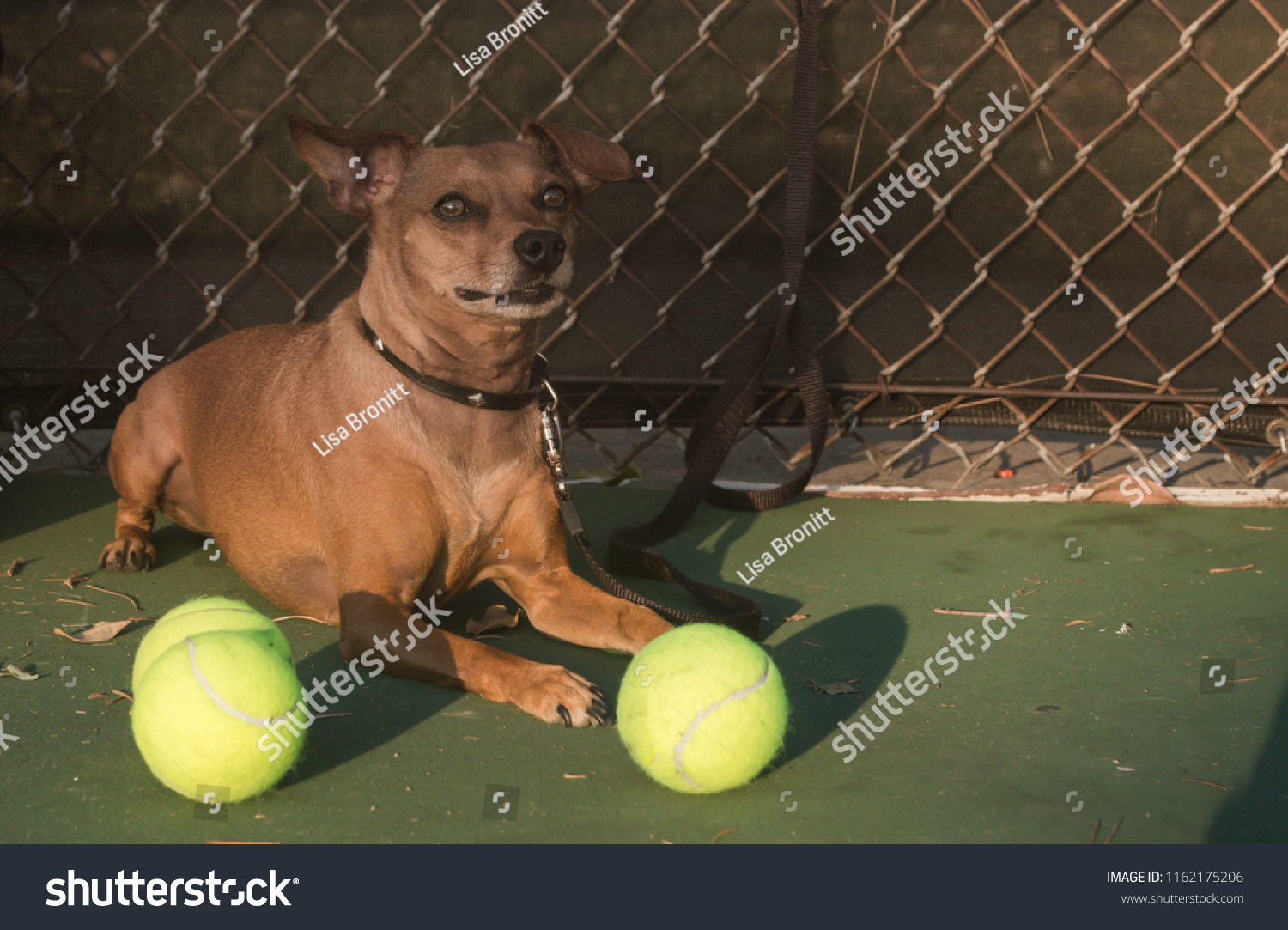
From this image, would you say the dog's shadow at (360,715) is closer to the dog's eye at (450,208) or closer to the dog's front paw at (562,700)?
the dog's front paw at (562,700)

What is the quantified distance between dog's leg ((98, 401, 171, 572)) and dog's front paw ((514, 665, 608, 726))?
4.72ft

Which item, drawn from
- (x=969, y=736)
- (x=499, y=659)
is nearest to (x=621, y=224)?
(x=499, y=659)

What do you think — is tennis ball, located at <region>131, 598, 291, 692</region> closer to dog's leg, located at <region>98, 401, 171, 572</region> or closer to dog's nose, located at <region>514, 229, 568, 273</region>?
dog's nose, located at <region>514, 229, 568, 273</region>

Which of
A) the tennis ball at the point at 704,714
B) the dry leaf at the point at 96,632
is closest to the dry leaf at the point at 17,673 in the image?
the dry leaf at the point at 96,632

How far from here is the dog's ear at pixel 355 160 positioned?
2.47 m

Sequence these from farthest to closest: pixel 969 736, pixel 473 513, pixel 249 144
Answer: pixel 249 144, pixel 473 513, pixel 969 736

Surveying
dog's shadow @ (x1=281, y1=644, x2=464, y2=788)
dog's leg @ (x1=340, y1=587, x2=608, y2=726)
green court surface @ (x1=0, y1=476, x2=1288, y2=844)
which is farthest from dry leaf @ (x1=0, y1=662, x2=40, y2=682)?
dog's leg @ (x1=340, y1=587, x2=608, y2=726)

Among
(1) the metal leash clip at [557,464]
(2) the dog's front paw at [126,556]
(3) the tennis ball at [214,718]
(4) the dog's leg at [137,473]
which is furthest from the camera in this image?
(4) the dog's leg at [137,473]

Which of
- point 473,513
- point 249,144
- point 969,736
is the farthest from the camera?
point 249,144

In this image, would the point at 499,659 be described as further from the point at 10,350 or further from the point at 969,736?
the point at 10,350

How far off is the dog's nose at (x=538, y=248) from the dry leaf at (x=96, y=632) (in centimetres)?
126

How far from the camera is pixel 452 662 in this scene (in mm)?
2242

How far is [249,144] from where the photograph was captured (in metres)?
3.54

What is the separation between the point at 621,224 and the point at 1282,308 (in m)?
2.21
